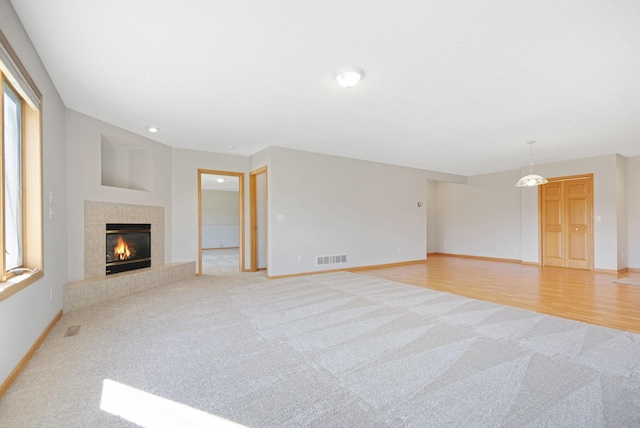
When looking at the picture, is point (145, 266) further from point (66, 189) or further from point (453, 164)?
point (453, 164)

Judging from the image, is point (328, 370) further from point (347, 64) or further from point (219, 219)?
point (219, 219)

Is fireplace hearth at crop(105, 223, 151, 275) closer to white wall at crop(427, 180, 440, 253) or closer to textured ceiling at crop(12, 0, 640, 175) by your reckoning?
textured ceiling at crop(12, 0, 640, 175)

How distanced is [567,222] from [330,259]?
5.80 meters

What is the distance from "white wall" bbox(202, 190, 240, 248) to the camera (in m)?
11.5

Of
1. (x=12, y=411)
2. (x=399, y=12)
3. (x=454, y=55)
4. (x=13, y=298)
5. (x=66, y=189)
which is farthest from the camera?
(x=66, y=189)

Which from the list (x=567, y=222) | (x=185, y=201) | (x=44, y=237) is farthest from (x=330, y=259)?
(x=567, y=222)

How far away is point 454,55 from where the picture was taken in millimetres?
2496

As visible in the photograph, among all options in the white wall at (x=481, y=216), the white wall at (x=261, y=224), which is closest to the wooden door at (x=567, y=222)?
the white wall at (x=481, y=216)

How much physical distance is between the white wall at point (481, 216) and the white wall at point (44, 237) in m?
9.53

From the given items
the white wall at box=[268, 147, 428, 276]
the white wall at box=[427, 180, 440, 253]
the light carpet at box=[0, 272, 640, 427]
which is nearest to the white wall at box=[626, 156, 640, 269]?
the white wall at box=[268, 147, 428, 276]

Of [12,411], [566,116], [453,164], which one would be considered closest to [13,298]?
[12,411]

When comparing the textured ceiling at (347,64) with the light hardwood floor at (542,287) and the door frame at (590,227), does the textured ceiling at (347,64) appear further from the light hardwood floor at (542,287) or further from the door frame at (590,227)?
the light hardwood floor at (542,287)

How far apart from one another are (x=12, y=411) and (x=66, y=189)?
2.97m

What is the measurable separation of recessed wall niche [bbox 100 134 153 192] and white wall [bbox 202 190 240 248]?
20.6ft
